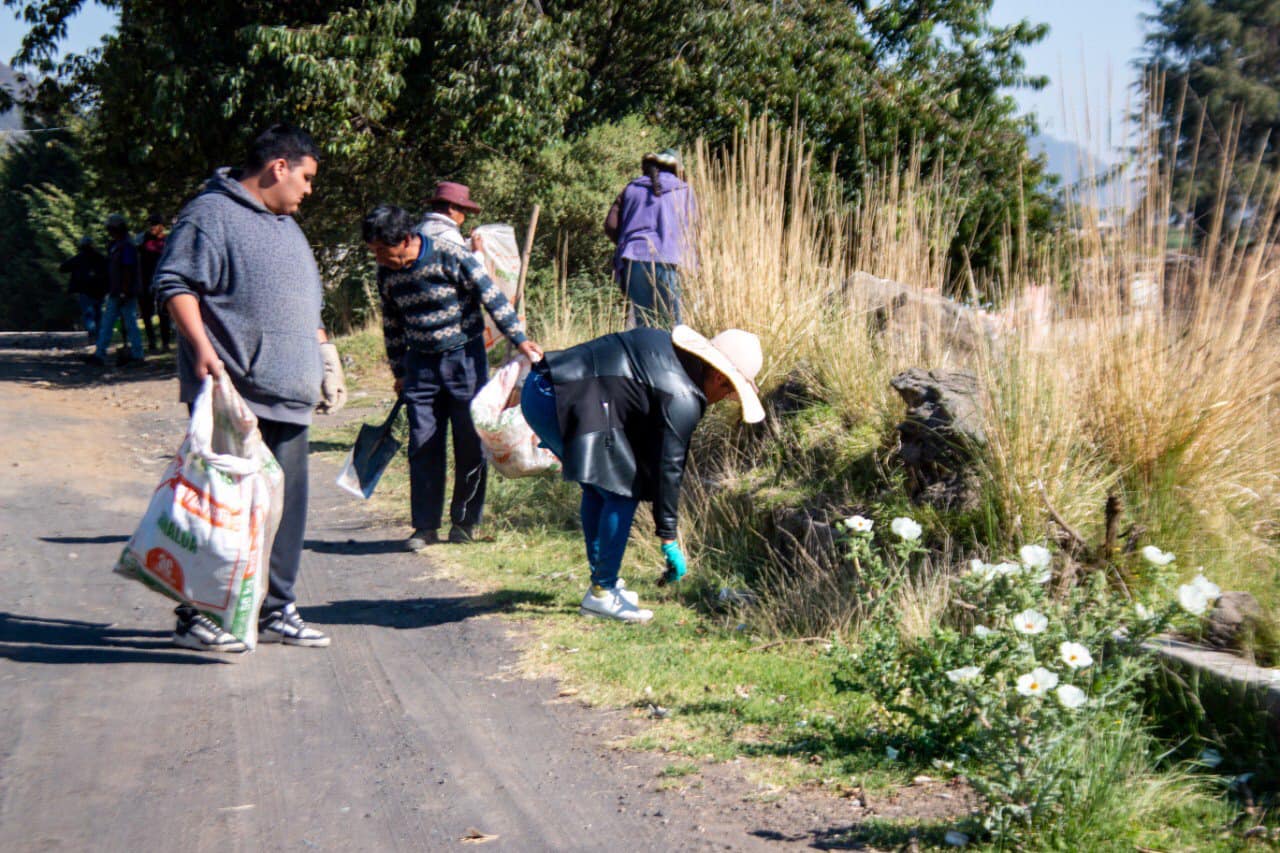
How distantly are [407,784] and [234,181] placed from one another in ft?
7.88

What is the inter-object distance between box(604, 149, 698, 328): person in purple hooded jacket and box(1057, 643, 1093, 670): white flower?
5208mm

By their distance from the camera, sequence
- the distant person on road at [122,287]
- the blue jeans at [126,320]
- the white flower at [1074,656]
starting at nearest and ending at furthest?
the white flower at [1074,656]
the distant person on road at [122,287]
the blue jeans at [126,320]

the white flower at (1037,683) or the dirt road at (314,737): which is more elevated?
the white flower at (1037,683)

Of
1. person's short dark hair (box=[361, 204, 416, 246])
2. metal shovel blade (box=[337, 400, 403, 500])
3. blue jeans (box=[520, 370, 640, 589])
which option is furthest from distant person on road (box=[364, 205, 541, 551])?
blue jeans (box=[520, 370, 640, 589])

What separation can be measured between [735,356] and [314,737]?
2368 millimetres

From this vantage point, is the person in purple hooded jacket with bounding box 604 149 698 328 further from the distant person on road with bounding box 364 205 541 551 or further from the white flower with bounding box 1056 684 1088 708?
the white flower with bounding box 1056 684 1088 708

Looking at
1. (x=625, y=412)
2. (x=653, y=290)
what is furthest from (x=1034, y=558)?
(x=653, y=290)

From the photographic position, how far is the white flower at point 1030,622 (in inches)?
132

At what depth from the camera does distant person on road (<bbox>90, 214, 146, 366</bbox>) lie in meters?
16.2

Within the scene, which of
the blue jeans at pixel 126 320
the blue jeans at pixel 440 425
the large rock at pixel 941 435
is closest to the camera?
the large rock at pixel 941 435

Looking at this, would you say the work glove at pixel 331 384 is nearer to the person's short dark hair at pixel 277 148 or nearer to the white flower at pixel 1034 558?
the person's short dark hair at pixel 277 148

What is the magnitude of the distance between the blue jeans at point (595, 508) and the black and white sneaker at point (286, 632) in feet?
3.99

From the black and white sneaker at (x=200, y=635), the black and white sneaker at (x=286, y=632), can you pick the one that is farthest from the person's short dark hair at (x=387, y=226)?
the black and white sneaker at (x=200, y=635)

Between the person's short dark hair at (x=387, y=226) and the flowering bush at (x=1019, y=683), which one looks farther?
the person's short dark hair at (x=387, y=226)
